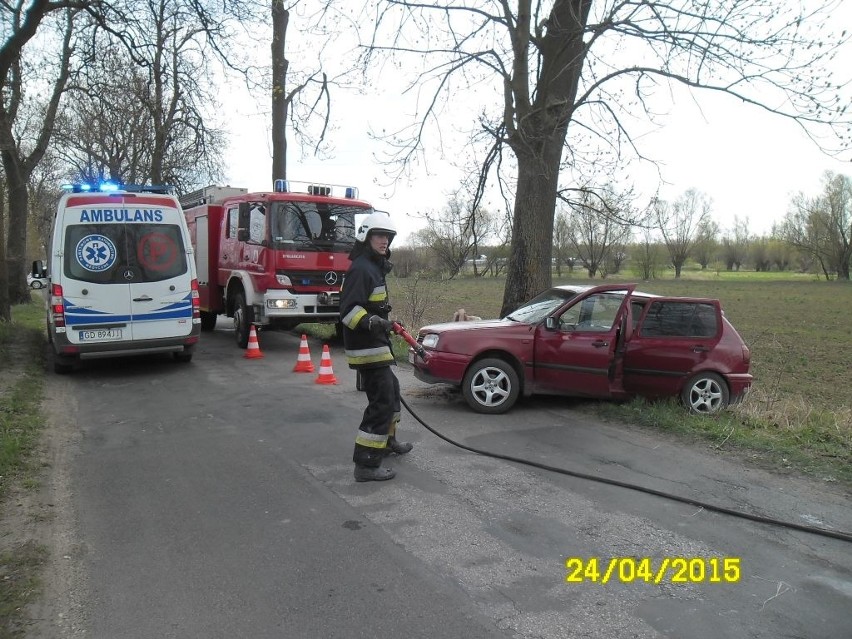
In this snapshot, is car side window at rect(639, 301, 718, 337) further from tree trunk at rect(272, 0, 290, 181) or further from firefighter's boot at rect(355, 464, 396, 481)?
tree trunk at rect(272, 0, 290, 181)

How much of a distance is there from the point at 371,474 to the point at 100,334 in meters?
5.91

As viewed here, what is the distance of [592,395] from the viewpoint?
6961 millimetres

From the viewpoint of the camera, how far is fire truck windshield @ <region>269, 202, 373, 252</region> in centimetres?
1100

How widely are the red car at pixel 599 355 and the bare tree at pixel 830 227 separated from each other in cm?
7240

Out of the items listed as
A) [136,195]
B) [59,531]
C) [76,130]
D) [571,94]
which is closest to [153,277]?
[136,195]

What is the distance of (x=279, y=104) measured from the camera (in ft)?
54.3

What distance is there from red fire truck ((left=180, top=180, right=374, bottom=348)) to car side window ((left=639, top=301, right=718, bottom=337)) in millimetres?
5951

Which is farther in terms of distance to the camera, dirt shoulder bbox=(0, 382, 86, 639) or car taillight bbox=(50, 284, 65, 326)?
car taillight bbox=(50, 284, 65, 326)

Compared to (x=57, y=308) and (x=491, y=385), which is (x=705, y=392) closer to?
(x=491, y=385)

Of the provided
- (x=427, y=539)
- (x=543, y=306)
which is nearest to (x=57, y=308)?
(x=543, y=306)

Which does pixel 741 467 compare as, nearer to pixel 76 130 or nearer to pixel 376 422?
pixel 376 422

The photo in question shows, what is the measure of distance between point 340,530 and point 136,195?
23.8 ft

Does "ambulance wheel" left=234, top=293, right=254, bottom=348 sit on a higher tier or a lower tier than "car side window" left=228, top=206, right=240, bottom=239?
lower

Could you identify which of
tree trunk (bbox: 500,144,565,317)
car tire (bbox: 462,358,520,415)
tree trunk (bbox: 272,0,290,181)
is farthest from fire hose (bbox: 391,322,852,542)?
tree trunk (bbox: 272,0,290,181)
